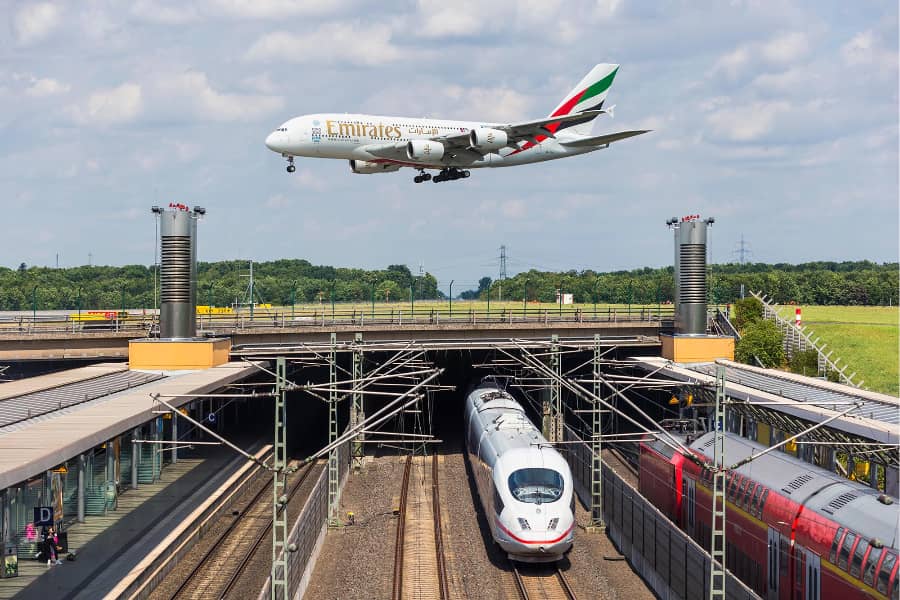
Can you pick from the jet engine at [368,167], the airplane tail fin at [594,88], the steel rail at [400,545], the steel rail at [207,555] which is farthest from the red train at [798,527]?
the airplane tail fin at [594,88]

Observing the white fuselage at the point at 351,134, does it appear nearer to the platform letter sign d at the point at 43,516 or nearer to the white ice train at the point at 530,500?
the white ice train at the point at 530,500

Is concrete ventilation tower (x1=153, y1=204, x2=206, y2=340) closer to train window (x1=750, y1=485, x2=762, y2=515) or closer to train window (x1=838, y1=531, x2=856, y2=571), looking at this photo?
train window (x1=750, y1=485, x2=762, y2=515)

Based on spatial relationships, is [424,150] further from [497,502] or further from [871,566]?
[871,566]

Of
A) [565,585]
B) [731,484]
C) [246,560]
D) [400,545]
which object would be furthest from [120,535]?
[731,484]

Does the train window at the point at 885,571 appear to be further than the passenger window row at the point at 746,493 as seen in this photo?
No

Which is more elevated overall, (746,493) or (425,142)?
(425,142)

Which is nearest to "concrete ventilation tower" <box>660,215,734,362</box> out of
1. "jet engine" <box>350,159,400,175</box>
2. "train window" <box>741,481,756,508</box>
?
"jet engine" <box>350,159,400,175</box>
